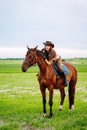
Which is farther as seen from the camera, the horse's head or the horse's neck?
the horse's neck

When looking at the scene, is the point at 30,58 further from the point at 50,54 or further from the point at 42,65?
the point at 50,54

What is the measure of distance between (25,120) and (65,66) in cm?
356

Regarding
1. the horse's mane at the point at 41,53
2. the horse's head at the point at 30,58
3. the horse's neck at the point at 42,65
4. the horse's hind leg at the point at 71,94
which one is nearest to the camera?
the horse's head at the point at 30,58

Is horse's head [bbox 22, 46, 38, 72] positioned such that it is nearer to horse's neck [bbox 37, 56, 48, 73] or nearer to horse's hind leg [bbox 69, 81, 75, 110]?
horse's neck [bbox 37, 56, 48, 73]

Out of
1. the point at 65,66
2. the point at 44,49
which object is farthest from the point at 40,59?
the point at 65,66

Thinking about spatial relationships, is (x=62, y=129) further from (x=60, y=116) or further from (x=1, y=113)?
(x=1, y=113)

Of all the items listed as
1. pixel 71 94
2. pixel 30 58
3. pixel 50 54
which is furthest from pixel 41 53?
pixel 71 94

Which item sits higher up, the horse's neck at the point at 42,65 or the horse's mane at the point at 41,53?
the horse's mane at the point at 41,53

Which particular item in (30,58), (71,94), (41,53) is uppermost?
(41,53)

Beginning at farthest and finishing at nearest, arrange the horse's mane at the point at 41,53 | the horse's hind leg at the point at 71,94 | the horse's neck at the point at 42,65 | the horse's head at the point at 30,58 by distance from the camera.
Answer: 1. the horse's hind leg at the point at 71,94
2. the horse's neck at the point at 42,65
3. the horse's mane at the point at 41,53
4. the horse's head at the point at 30,58

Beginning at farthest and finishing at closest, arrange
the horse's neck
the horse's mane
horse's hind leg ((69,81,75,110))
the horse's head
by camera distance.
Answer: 1. horse's hind leg ((69,81,75,110))
2. the horse's neck
3. the horse's mane
4. the horse's head

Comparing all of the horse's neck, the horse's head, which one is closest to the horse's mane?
the horse's neck

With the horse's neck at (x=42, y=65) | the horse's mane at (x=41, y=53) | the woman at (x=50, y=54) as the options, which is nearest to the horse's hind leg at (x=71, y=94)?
the woman at (x=50, y=54)

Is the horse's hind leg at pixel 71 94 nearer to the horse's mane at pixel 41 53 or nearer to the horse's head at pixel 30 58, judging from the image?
the horse's mane at pixel 41 53
